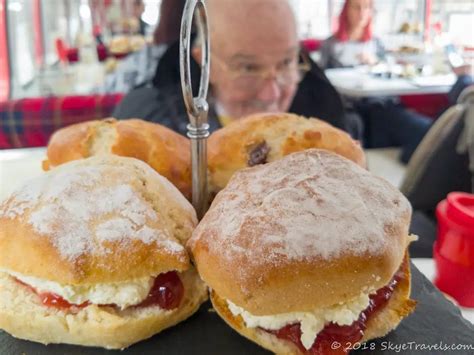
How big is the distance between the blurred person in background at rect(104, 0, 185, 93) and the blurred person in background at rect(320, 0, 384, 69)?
5.88ft

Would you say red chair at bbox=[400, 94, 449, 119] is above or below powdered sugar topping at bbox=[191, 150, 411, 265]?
below

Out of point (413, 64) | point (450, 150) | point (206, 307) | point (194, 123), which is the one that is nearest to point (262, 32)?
point (450, 150)

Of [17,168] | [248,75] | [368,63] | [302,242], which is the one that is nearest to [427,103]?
[368,63]

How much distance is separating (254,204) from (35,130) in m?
2.70

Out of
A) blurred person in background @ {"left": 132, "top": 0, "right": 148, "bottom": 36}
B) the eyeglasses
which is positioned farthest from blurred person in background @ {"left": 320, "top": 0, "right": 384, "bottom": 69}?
the eyeglasses

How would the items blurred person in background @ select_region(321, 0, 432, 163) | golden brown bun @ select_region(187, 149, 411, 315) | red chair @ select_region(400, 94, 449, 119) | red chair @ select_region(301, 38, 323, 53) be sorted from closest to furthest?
golden brown bun @ select_region(187, 149, 411, 315) → blurred person in background @ select_region(321, 0, 432, 163) → red chair @ select_region(400, 94, 449, 119) → red chair @ select_region(301, 38, 323, 53)

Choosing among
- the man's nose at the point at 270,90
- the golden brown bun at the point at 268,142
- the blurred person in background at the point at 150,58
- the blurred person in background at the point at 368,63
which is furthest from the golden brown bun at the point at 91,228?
the blurred person in background at the point at 368,63

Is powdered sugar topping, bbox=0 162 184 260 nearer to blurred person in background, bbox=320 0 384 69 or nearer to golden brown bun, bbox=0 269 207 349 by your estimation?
golden brown bun, bbox=0 269 207 349

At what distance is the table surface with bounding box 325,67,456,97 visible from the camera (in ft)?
11.8

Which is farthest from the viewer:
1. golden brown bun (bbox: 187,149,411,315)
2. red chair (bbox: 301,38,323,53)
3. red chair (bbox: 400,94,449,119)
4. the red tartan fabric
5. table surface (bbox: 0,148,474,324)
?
red chair (bbox: 301,38,323,53)

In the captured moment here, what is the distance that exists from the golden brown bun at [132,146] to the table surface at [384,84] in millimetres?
2665

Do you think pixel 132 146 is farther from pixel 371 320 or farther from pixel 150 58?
pixel 150 58

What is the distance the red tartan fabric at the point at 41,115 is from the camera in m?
3.03

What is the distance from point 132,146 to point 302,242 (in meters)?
0.46
